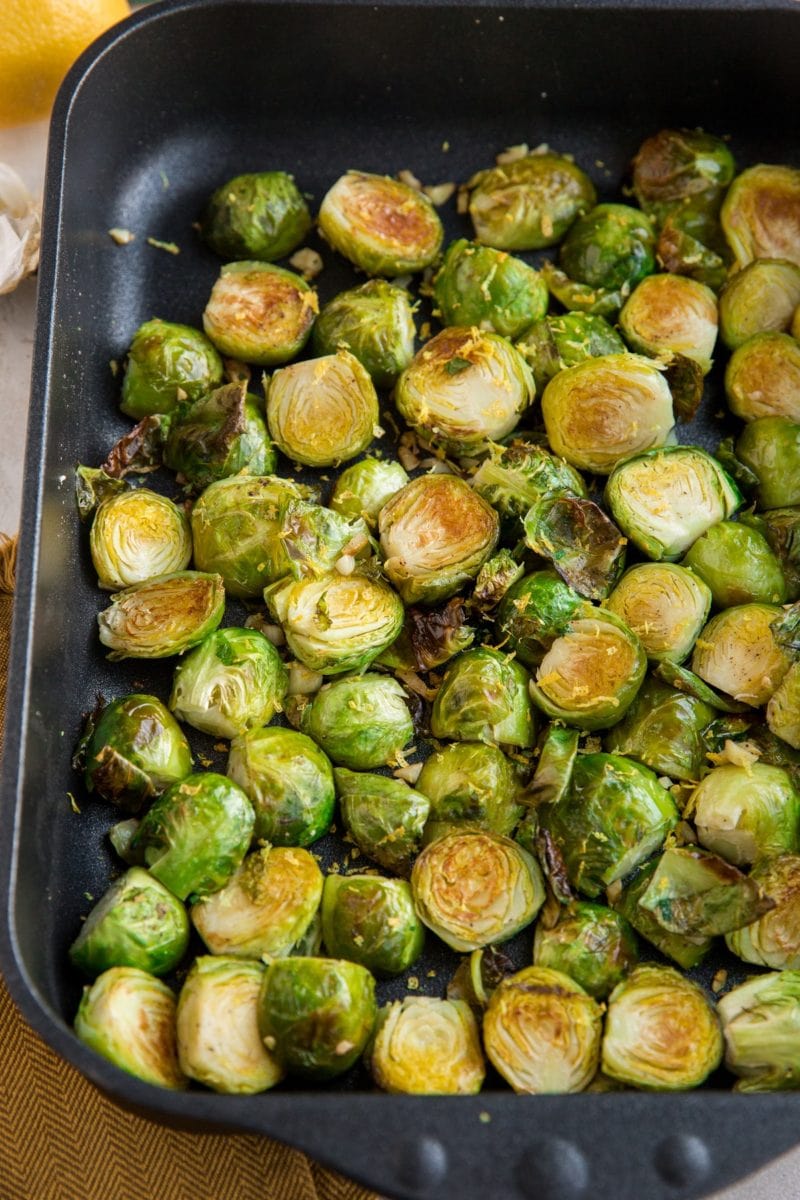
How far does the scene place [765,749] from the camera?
267cm

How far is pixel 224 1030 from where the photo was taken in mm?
2277

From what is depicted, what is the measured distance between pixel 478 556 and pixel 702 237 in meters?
1.15

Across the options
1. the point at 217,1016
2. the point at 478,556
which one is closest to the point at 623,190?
the point at 478,556

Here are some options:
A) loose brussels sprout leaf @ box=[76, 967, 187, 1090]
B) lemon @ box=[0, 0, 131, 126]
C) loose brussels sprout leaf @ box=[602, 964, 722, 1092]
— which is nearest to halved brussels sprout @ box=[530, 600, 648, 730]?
loose brussels sprout leaf @ box=[602, 964, 722, 1092]

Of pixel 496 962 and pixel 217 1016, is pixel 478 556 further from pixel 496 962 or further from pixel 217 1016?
pixel 217 1016

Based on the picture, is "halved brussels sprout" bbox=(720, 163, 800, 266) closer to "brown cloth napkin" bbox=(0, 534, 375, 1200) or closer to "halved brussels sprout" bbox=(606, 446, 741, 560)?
"halved brussels sprout" bbox=(606, 446, 741, 560)

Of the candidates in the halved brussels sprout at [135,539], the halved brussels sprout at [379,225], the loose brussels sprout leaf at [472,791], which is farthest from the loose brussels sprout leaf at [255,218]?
the loose brussels sprout leaf at [472,791]

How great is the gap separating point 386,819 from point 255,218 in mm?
1565

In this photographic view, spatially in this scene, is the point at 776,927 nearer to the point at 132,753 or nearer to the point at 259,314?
the point at 132,753

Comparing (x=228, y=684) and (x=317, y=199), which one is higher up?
(x=317, y=199)

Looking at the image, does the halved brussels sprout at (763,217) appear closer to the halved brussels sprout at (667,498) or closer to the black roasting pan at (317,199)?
the black roasting pan at (317,199)

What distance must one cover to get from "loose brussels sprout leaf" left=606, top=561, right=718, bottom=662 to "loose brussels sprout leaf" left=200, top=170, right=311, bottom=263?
1.29m

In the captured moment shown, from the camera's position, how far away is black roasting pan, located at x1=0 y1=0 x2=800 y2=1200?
2027mm

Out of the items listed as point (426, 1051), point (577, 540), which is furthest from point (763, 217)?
point (426, 1051)
